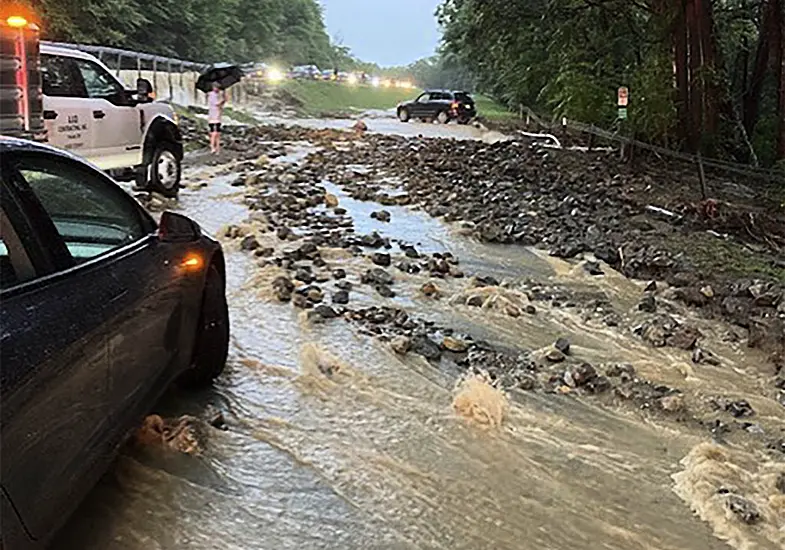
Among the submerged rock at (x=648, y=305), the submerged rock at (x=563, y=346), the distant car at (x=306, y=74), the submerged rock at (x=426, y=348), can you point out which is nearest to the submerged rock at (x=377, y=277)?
the submerged rock at (x=426, y=348)

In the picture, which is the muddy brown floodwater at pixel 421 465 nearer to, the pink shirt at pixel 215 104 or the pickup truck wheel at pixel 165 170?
the pickup truck wheel at pixel 165 170

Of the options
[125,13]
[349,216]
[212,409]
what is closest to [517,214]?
[349,216]

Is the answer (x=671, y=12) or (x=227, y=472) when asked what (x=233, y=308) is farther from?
(x=671, y=12)

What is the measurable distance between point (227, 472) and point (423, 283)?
13.1ft

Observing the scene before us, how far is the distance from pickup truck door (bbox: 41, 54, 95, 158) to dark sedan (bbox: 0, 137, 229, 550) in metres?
6.15

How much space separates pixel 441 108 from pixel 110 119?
86.0 ft

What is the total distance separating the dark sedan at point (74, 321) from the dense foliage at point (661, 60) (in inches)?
475

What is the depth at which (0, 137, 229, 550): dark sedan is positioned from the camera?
2334 millimetres

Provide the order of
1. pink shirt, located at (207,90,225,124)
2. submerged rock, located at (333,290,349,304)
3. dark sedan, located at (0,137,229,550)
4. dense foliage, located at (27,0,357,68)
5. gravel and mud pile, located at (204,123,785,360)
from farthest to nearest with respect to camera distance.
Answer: dense foliage, located at (27,0,357,68)
pink shirt, located at (207,90,225,124)
gravel and mud pile, located at (204,123,785,360)
submerged rock, located at (333,290,349,304)
dark sedan, located at (0,137,229,550)

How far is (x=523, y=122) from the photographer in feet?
99.6

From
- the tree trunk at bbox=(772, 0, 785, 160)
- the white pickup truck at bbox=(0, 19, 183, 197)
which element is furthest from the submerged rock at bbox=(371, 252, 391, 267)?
the tree trunk at bbox=(772, 0, 785, 160)

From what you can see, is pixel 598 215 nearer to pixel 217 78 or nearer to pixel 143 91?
pixel 143 91

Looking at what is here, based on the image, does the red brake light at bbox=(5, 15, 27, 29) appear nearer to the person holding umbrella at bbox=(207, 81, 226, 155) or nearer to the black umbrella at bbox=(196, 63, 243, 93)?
the person holding umbrella at bbox=(207, 81, 226, 155)

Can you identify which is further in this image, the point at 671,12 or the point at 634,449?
the point at 671,12
